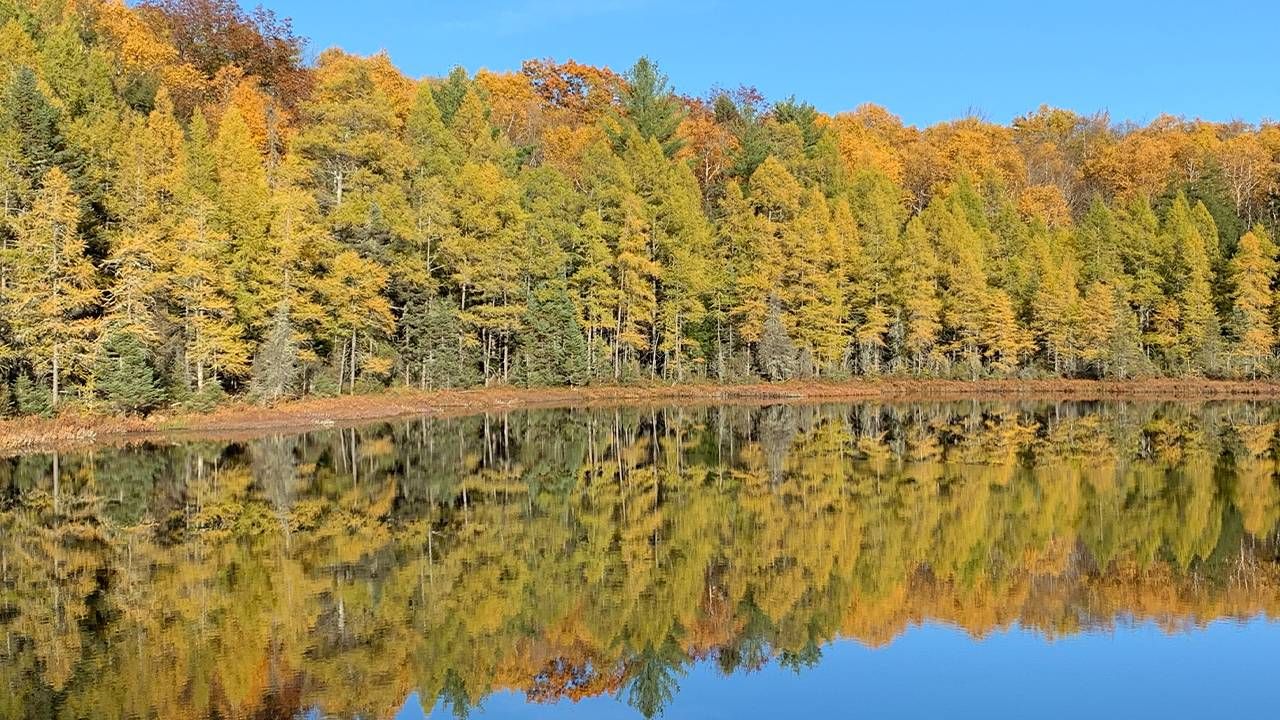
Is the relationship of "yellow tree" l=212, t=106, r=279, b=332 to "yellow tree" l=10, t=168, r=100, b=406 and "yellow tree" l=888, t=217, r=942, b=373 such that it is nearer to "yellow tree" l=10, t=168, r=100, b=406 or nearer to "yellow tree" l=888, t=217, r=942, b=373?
"yellow tree" l=10, t=168, r=100, b=406

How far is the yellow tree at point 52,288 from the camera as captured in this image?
42188 millimetres

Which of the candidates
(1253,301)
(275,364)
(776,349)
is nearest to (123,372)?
(275,364)

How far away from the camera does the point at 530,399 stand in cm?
6234

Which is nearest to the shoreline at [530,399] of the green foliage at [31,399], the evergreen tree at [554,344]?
the green foliage at [31,399]

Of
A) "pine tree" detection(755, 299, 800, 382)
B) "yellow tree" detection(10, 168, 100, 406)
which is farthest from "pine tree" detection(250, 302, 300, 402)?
"pine tree" detection(755, 299, 800, 382)

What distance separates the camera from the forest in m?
47.7

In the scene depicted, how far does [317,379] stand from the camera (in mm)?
54875

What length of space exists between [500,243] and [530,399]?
29.6ft

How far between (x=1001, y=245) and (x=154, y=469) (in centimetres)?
6895

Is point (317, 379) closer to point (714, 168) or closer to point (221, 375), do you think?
point (221, 375)

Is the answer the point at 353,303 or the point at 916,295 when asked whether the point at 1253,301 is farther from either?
the point at 353,303

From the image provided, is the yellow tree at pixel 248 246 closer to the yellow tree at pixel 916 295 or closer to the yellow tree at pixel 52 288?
the yellow tree at pixel 52 288

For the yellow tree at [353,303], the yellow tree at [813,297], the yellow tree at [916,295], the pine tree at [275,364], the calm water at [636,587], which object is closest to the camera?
the calm water at [636,587]

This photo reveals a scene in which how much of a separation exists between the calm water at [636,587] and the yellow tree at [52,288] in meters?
8.87
